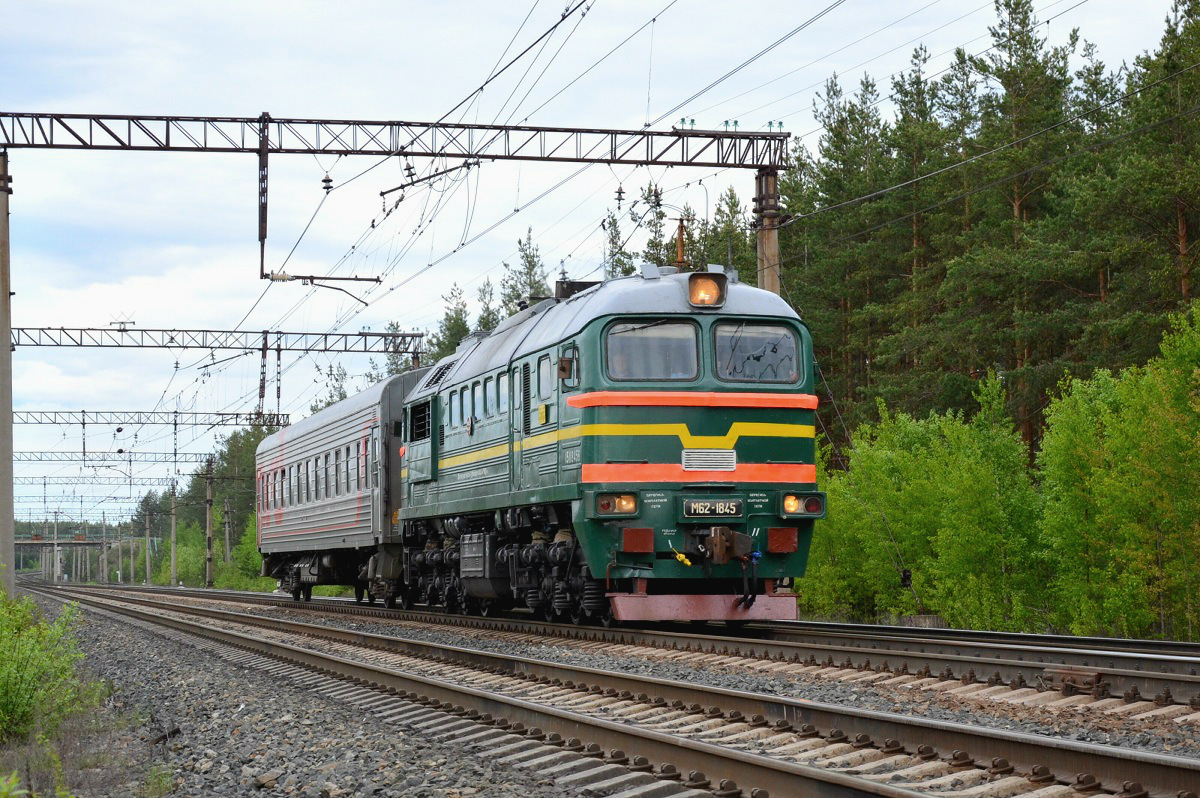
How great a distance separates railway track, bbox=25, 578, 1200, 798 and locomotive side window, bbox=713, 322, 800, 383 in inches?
164

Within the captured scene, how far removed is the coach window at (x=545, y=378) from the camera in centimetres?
1494

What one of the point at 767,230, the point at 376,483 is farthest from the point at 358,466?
the point at 767,230

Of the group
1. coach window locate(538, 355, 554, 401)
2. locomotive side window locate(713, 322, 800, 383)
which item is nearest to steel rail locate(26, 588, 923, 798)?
coach window locate(538, 355, 554, 401)

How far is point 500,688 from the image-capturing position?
1078 cm

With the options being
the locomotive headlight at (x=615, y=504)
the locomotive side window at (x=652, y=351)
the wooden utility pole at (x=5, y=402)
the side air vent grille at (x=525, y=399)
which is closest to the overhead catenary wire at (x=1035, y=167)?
the locomotive side window at (x=652, y=351)

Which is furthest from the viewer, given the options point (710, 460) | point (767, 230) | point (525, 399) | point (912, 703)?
point (767, 230)

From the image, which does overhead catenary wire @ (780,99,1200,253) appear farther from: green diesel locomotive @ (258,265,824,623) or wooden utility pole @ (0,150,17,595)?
wooden utility pole @ (0,150,17,595)

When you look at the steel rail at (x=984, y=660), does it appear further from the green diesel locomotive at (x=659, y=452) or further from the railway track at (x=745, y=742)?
the railway track at (x=745, y=742)

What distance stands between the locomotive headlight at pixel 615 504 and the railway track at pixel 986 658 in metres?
1.31

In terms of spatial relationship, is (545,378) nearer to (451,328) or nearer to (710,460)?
(710,460)

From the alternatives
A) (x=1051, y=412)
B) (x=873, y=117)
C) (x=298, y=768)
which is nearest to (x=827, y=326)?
(x=873, y=117)

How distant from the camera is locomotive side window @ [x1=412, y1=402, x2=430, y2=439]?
2006 cm

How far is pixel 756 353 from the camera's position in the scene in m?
14.4

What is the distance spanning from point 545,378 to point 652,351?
1.55 meters
